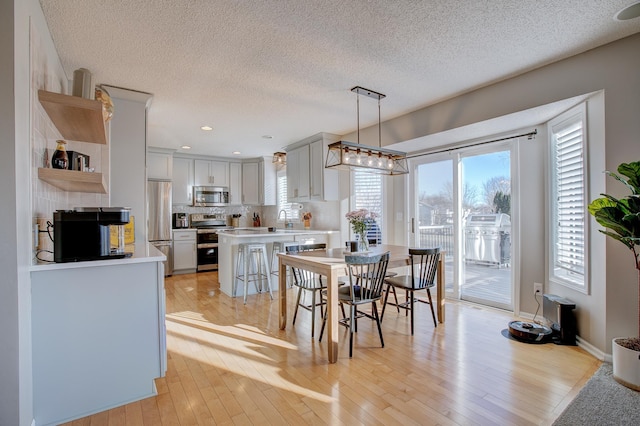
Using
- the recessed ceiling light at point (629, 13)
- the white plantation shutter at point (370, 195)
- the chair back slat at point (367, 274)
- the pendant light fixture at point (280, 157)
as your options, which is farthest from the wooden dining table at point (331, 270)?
the pendant light fixture at point (280, 157)

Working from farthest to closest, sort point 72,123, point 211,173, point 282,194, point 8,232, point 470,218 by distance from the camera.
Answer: point 282,194, point 211,173, point 470,218, point 72,123, point 8,232

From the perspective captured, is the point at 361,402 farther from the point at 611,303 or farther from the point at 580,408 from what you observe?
the point at 611,303

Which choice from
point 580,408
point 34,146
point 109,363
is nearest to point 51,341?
point 109,363

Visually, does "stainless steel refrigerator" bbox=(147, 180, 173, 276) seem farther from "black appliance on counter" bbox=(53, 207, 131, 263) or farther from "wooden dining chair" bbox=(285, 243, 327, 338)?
"black appliance on counter" bbox=(53, 207, 131, 263)

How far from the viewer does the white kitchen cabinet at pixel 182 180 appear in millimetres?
6319

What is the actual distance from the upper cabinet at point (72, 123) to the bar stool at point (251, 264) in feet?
7.28

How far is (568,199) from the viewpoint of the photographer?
296 centimetres

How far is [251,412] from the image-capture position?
186 cm

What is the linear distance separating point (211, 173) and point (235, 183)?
1.84 feet

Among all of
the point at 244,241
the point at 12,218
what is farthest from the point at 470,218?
the point at 12,218

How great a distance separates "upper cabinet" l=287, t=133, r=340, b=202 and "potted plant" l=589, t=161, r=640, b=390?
3.30m

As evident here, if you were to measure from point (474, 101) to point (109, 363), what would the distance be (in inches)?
150

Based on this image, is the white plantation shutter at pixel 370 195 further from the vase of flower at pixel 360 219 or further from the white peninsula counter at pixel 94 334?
the white peninsula counter at pixel 94 334

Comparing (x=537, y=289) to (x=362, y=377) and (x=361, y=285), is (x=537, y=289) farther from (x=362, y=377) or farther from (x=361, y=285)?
(x=362, y=377)
